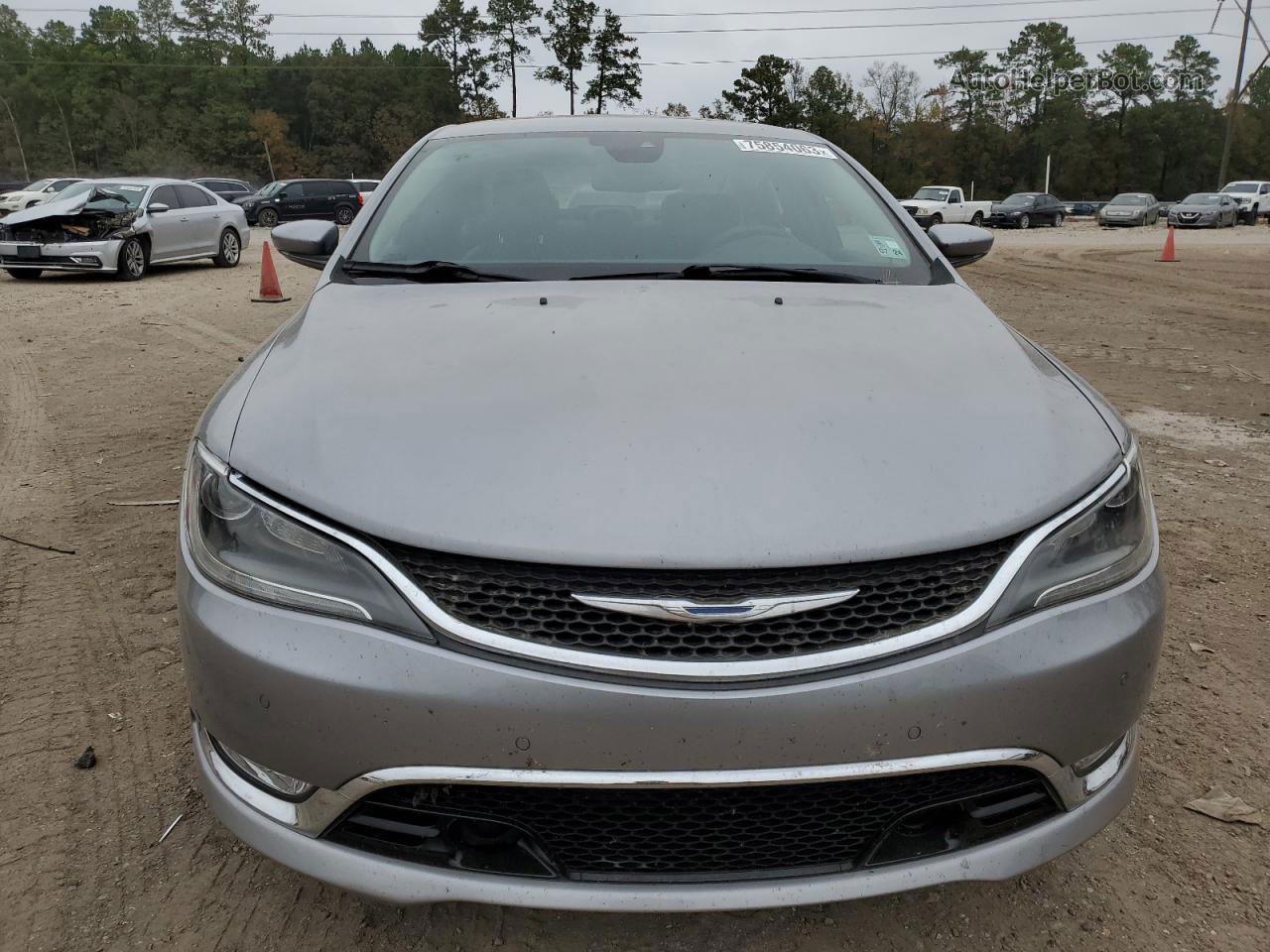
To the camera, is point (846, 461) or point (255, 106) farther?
point (255, 106)

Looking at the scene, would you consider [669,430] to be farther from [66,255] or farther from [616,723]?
[66,255]

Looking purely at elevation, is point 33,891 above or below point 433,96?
below

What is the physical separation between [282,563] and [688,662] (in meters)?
0.68

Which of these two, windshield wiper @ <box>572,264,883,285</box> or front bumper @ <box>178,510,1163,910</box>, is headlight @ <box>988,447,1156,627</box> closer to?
front bumper @ <box>178,510,1163,910</box>

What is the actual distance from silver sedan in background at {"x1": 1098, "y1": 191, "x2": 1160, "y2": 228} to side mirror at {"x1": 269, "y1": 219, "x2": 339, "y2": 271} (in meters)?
38.4

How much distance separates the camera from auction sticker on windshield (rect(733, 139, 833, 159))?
310 cm

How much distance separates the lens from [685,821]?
1527 millimetres

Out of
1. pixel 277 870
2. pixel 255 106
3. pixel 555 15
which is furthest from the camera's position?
pixel 255 106

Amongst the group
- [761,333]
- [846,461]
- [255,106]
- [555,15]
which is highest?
[555,15]

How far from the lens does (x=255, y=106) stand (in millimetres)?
90312

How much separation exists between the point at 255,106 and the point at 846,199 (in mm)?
100070

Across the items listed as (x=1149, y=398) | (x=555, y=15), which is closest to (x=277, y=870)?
(x=1149, y=398)

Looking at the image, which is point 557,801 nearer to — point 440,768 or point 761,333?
point 440,768

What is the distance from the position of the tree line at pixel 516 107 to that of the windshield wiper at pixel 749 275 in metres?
72.5
